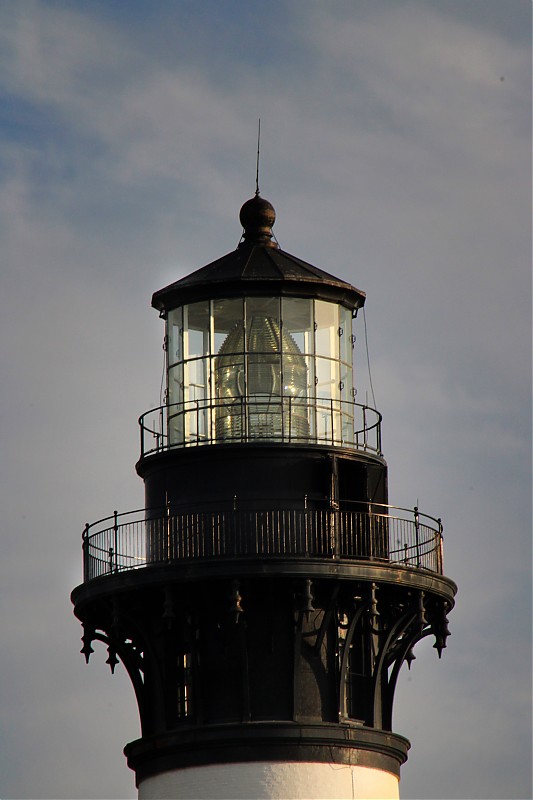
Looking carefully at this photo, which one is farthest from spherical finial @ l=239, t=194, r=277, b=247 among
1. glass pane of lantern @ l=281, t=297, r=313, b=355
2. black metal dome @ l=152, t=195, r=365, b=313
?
glass pane of lantern @ l=281, t=297, r=313, b=355

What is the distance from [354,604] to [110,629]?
4.00m

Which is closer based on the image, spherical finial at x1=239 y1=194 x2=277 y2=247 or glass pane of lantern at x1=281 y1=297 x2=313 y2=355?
glass pane of lantern at x1=281 y1=297 x2=313 y2=355

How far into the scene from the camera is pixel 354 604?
3981 centimetres

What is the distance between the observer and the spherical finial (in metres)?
42.4

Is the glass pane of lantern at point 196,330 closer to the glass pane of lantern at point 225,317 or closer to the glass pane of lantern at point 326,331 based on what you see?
the glass pane of lantern at point 225,317

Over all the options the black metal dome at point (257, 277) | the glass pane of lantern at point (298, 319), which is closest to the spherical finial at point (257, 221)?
the black metal dome at point (257, 277)

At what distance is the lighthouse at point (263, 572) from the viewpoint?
1535 inches

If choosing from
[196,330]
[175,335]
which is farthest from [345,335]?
[175,335]

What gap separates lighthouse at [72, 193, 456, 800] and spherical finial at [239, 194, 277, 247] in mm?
766

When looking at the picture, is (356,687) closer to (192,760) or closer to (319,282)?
(192,760)

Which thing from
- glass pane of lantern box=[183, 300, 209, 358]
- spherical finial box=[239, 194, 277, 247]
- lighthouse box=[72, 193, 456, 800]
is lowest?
lighthouse box=[72, 193, 456, 800]

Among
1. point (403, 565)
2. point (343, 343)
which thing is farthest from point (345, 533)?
point (343, 343)

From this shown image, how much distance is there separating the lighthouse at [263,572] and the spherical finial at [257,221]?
77 cm

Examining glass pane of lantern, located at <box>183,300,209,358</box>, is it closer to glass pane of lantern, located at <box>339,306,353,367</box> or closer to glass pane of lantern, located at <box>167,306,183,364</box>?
glass pane of lantern, located at <box>167,306,183,364</box>
